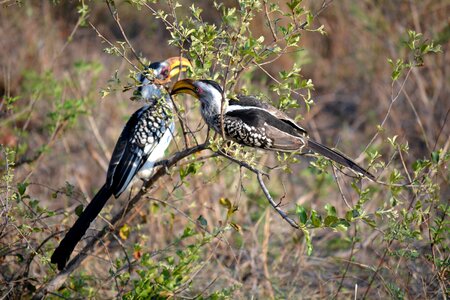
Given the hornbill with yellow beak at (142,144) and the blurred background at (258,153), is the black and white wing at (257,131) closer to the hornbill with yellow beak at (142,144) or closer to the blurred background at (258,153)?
the blurred background at (258,153)

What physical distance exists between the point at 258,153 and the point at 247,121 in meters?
0.32

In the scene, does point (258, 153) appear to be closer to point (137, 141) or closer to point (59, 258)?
point (137, 141)

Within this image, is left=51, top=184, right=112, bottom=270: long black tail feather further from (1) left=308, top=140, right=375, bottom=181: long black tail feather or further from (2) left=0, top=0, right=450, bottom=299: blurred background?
(1) left=308, top=140, right=375, bottom=181: long black tail feather

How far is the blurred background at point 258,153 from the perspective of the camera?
4.23 m

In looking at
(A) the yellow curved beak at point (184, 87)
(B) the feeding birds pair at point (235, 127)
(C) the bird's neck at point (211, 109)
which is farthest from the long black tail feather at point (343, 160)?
(A) the yellow curved beak at point (184, 87)

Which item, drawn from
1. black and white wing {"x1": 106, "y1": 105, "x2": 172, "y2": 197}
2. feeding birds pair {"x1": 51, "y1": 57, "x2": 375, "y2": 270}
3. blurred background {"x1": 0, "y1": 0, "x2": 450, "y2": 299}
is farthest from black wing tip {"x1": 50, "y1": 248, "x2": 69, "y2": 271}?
black and white wing {"x1": 106, "y1": 105, "x2": 172, "y2": 197}

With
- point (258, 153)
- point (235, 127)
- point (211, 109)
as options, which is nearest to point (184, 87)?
point (211, 109)

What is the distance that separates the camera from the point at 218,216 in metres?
5.03

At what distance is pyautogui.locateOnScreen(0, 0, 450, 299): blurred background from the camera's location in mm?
4230

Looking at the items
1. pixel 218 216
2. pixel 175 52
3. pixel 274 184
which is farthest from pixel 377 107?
pixel 218 216

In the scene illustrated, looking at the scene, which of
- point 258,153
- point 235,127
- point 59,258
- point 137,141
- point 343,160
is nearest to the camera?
point 343,160

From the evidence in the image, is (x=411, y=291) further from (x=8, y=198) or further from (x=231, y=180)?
(x=8, y=198)

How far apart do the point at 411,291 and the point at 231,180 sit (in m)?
1.71

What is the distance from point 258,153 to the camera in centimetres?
372
